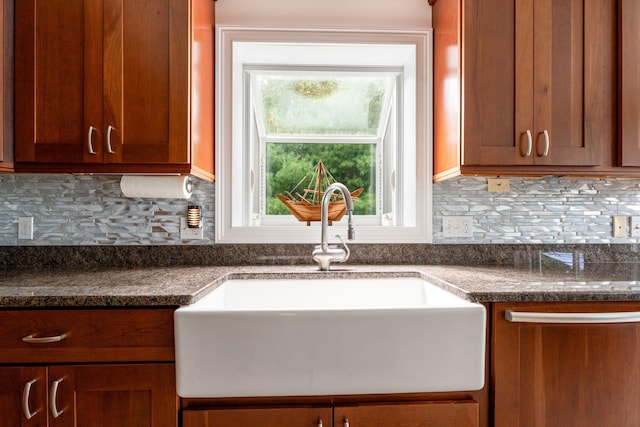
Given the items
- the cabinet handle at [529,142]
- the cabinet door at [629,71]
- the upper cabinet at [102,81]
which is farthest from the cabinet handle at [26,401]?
the cabinet door at [629,71]

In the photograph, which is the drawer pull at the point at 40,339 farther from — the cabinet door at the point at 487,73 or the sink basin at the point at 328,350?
the cabinet door at the point at 487,73

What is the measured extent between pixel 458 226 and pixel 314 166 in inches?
29.8

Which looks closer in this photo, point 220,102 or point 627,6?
point 627,6

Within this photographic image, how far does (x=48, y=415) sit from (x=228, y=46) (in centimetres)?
146

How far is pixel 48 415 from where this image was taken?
102cm

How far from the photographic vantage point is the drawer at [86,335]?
103 cm

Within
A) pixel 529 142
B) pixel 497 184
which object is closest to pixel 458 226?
pixel 497 184

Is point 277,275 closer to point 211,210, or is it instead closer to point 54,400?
point 211,210

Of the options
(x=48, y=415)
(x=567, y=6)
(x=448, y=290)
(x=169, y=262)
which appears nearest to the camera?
(x=48, y=415)

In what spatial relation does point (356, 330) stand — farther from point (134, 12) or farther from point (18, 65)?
point (18, 65)

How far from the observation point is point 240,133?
1.80 meters

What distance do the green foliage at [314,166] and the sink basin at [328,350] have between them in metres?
1.00

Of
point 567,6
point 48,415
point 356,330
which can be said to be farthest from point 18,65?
point 567,6

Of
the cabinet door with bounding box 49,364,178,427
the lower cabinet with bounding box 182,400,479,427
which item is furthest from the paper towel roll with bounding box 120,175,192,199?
the lower cabinet with bounding box 182,400,479,427
